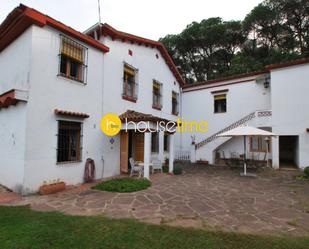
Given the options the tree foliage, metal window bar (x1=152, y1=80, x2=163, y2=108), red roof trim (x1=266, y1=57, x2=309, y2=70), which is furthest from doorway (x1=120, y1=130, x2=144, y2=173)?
the tree foliage

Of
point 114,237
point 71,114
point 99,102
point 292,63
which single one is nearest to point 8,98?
point 71,114

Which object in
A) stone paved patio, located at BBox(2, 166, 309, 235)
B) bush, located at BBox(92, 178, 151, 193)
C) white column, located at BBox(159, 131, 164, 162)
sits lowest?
stone paved patio, located at BBox(2, 166, 309, 235)

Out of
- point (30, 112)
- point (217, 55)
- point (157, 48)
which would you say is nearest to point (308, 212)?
point (30, 112)

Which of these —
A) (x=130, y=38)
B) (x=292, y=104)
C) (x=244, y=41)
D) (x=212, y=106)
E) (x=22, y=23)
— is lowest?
(x=292, y=104)

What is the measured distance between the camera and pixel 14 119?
22.2 ft

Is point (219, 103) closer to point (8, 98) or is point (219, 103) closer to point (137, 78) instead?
point (137, 78)

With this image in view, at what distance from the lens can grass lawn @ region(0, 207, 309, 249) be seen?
3.25 metres

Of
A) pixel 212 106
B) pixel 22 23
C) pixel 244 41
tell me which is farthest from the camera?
pixel 244 41

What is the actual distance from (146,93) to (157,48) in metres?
3.69

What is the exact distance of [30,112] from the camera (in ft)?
20.4

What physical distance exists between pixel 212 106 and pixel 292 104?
564cm

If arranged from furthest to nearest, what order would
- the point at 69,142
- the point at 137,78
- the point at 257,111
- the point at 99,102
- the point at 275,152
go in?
the point at 257,111
the point at 275,152
the point at 137,78
the point at 99,102
the point at 69,142

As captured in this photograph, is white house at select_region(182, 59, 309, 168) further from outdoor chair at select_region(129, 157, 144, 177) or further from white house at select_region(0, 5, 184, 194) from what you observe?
white house at select_region(0, 5, 184, 194)

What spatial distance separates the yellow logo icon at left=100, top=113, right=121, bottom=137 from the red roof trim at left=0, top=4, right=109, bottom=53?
361cm
